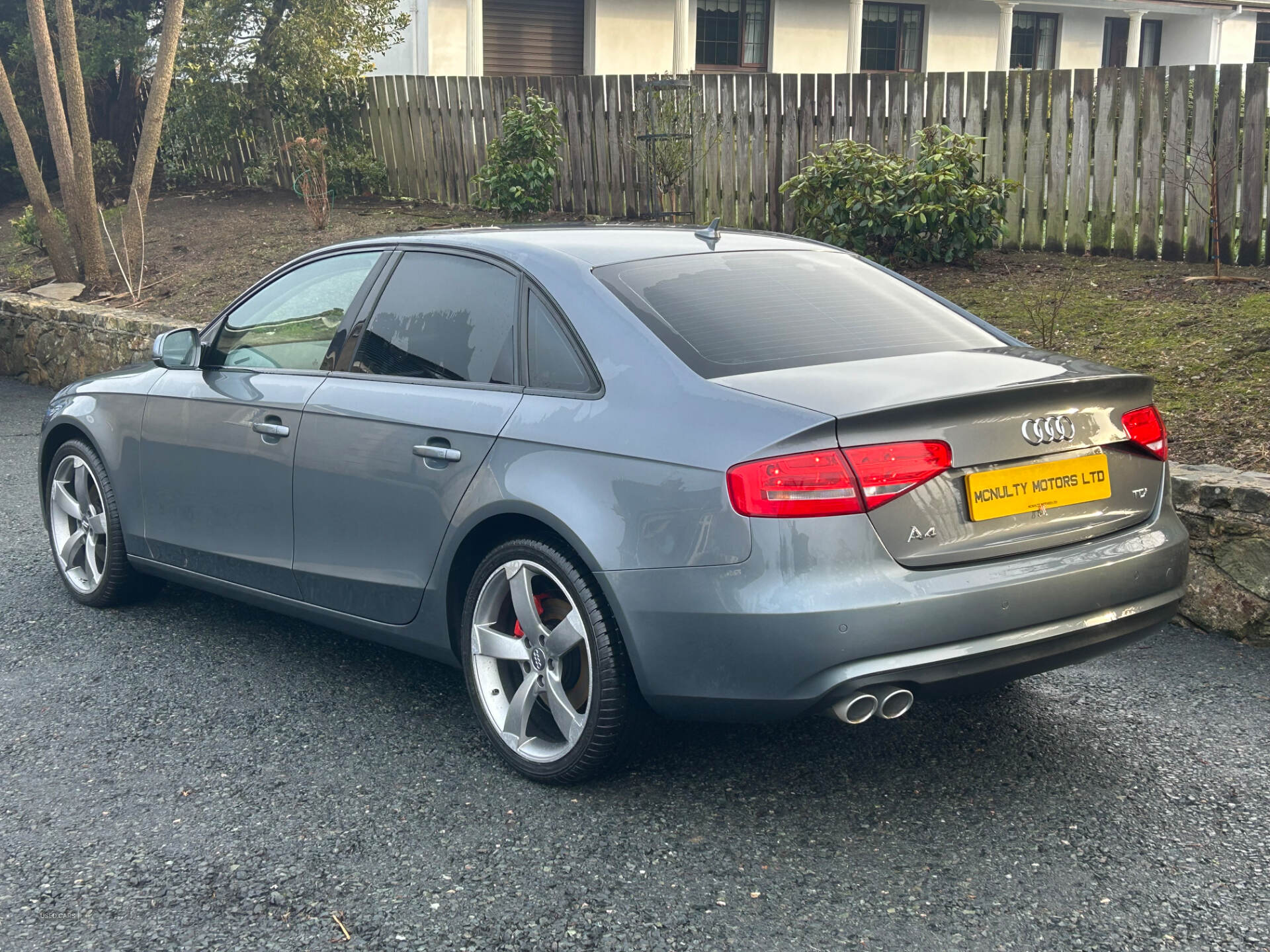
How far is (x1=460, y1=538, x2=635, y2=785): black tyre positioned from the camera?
11.2ft

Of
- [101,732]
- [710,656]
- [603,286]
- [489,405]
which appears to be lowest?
[101,732]

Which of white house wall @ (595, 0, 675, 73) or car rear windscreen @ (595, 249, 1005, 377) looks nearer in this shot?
car rear windscreen @ (595, 249, 1005, 377)

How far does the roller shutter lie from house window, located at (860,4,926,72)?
21.3 ft

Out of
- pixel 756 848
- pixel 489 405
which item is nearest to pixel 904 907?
pixel 756 848

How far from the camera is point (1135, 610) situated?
3.44 meters

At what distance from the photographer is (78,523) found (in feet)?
18.4

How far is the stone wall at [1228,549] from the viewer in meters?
4.82

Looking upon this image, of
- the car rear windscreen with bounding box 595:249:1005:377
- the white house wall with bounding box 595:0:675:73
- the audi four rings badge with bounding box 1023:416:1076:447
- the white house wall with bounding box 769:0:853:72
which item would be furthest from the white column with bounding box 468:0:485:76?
the audi four rings badge with bounding box 1023:416:1076:447

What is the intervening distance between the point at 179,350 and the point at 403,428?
1.49 meters

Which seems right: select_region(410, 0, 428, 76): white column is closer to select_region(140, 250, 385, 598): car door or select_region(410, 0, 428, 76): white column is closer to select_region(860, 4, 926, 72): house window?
select_region(860, 4, 926, 72): house window

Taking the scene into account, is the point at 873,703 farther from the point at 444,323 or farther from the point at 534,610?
the point at 444,323

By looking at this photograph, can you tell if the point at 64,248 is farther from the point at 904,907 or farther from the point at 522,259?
the point at 904,907

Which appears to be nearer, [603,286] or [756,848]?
[756,848]

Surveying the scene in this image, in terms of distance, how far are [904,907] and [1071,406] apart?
1.33 meters
